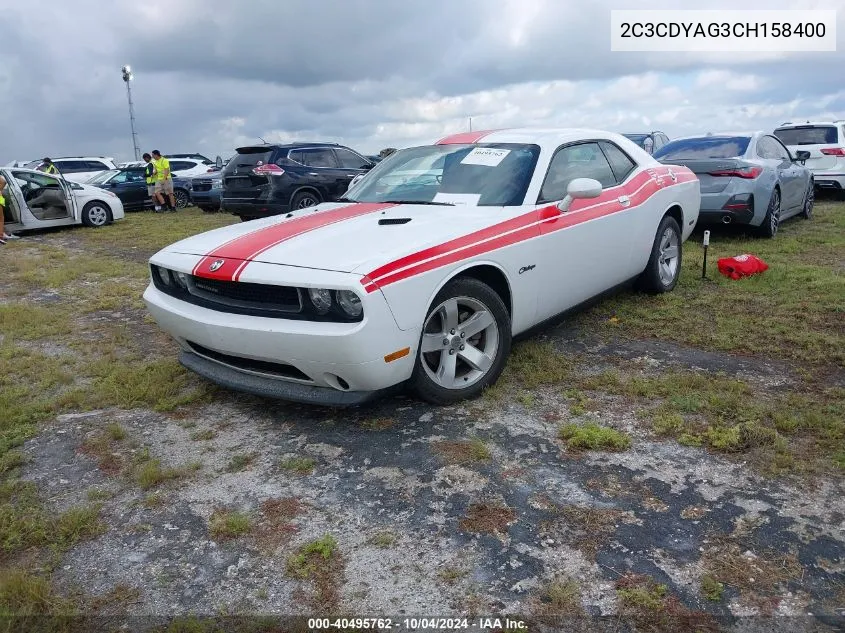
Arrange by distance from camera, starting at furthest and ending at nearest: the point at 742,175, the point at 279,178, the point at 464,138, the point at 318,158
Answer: the point at 318,158, the point at 279,178, the point at 742,175, the point at 464,138

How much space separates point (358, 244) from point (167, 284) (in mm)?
1322

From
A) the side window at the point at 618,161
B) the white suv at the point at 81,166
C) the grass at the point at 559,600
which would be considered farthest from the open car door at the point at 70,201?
the grass at the point at 559,600

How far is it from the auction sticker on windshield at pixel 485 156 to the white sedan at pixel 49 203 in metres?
11.1

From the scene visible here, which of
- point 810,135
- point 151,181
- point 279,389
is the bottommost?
point 279,389

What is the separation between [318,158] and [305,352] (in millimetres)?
10078

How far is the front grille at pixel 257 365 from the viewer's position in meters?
3.42

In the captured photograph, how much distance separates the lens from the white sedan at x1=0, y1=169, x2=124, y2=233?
12.6 meters

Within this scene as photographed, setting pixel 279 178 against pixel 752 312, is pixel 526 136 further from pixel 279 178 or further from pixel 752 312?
pixel 279 178

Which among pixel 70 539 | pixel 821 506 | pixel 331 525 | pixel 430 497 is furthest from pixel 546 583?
pixel 70 539

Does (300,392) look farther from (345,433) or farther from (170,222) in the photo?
(170,222)

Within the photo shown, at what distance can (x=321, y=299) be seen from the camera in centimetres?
321

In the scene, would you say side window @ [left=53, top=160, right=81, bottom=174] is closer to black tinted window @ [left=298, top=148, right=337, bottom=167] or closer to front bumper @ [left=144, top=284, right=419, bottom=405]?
black tinted window @ [left=298, top=148, right=337, bottom=167]

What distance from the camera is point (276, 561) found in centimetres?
251

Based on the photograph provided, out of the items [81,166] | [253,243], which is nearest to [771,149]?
[253,243]
